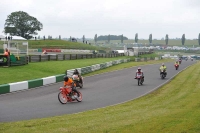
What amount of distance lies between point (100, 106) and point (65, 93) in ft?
7.37

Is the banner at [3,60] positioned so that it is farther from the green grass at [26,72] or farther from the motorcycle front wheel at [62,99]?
the motorcycle front wheel at [62,99]

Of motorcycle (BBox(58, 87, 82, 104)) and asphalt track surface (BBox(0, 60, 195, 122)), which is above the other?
motorcycle (BBox(58, 87, 82, 104))

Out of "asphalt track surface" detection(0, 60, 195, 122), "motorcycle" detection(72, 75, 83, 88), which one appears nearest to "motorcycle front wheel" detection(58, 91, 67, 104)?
"asphalt track surface" detection(0, 60, 195, 122)

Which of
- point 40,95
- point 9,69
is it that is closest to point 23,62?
point 9,69

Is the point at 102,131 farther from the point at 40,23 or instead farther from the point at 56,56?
the point at 40,23

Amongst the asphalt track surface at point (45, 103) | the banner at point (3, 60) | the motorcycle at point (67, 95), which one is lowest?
the asphalt track surface at point (45, 103)

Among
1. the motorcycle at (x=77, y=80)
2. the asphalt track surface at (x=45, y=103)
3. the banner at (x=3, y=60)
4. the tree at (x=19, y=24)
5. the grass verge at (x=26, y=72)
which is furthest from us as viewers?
the tree at (x=19, y=24)

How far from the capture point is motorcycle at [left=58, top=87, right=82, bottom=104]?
17.2 m

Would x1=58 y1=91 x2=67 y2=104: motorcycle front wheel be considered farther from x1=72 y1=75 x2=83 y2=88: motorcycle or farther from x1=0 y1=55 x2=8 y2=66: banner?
x1=0 y1=55 x2=8 y2=66: banner

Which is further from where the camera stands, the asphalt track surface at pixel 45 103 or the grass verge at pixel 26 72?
the grass verge at pixel 26 72

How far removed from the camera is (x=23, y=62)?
1359 inches

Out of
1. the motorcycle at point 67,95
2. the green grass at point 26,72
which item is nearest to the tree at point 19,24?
the green grass at point 26,72

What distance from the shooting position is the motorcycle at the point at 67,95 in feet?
56.3

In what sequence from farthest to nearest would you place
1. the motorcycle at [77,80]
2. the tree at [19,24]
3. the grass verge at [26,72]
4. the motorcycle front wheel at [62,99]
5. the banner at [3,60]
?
the tree at [19,24], the banner at [3,60], the grass verge at [26,72], the motorcycle at [77,80], the motorcycle front wheel at [62,99]
